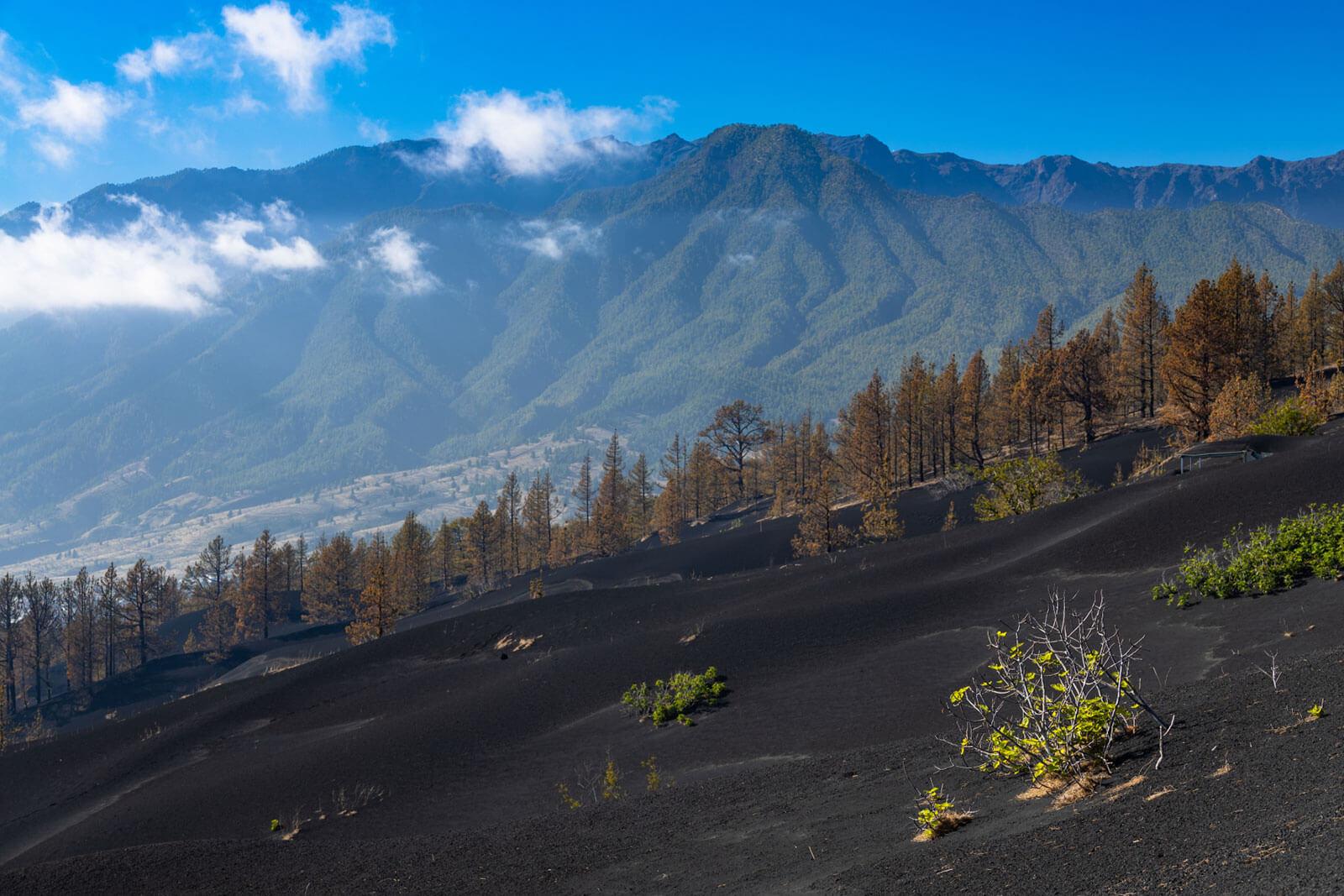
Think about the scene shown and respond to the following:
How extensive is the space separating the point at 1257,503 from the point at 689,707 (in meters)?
16.6

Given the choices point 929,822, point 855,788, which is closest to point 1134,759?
point 929,822

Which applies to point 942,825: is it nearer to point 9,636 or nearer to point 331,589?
point 331,589

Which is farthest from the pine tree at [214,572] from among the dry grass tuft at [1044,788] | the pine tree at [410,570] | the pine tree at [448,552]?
the dry grass tuft at [1044,788]

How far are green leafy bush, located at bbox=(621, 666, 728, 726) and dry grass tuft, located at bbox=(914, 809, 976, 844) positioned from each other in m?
11.9

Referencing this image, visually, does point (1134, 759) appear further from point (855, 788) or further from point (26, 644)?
point (26, 644)

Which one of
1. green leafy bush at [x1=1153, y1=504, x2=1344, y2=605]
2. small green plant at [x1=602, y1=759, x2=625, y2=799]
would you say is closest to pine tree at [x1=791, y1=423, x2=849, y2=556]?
green leafy bush at [x1=1153, y1=504, x2=1344, y2=605]

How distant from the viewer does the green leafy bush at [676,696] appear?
2216 centimetres

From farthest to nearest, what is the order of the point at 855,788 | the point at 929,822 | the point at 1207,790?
the point at 855,788 → the point at 929,822 → the point at 1207,790

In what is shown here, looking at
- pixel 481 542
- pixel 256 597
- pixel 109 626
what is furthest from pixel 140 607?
pixel 481 542

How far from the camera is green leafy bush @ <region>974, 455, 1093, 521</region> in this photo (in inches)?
1588

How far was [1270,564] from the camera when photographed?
18547 mm

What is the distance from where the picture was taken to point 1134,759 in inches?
383

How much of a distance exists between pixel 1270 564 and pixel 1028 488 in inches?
865

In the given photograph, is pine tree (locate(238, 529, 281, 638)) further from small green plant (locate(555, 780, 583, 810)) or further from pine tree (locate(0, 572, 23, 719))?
small green plant (locate(555, 780, 583, 810))
